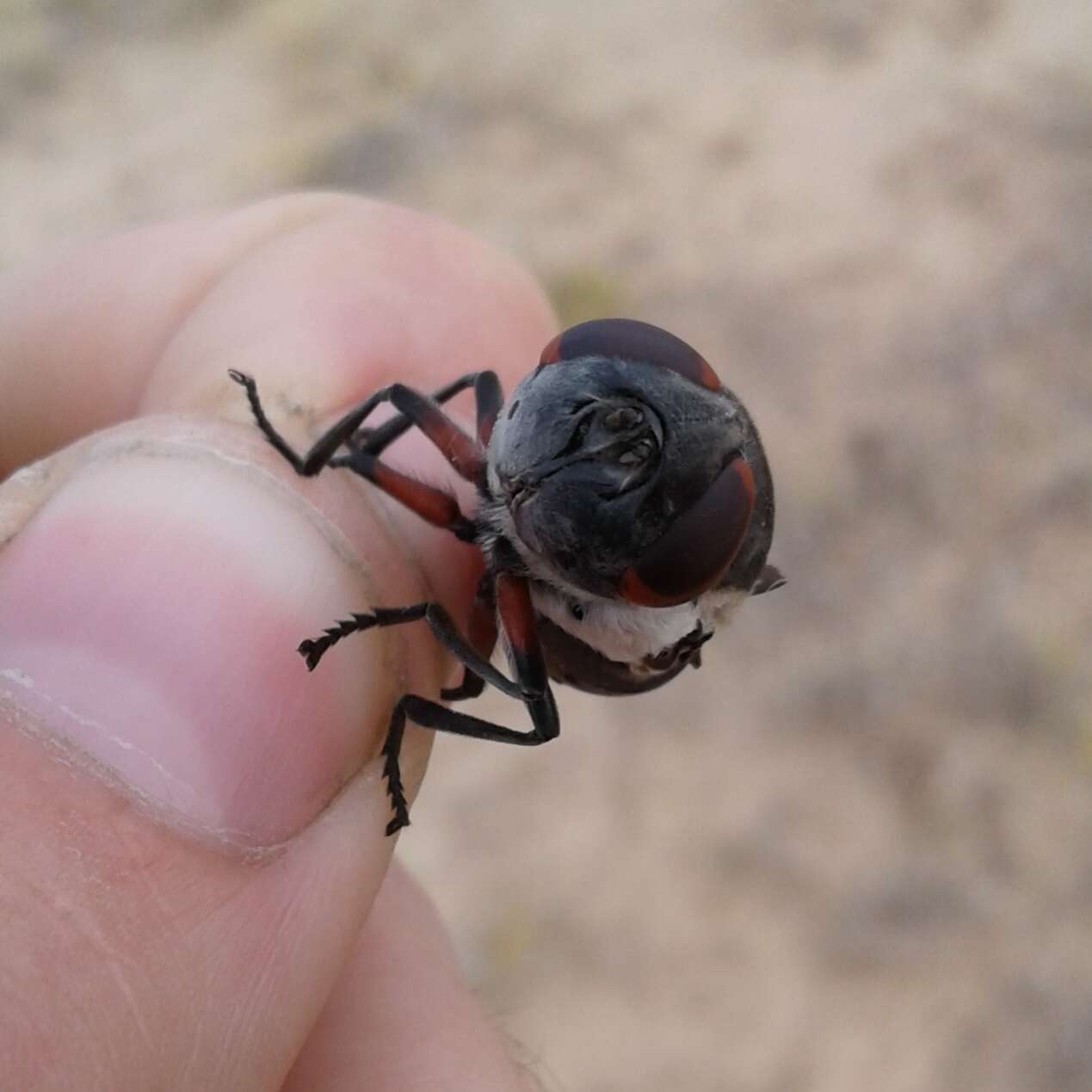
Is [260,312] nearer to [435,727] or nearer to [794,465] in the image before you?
[435,727]

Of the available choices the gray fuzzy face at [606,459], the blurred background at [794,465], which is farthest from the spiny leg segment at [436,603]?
the blurred background at [794,465]

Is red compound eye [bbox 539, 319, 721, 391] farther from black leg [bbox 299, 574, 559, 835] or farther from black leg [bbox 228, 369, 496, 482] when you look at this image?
black leg [bbox 299, 574, 559, 835]

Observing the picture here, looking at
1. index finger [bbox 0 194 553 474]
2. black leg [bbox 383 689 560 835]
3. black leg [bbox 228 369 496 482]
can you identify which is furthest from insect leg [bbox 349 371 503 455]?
black leg [bbox 383 689 560 835]

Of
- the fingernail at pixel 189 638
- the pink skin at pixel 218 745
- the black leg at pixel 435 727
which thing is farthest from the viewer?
the black leg at pixel 435 727

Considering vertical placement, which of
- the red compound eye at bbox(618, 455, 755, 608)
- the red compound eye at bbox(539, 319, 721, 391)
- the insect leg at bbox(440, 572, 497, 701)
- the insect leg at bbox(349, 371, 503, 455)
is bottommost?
the insect leg at bbox(440, 572, 497, 701)

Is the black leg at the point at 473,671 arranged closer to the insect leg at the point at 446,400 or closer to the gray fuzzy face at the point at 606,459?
the gray fuzzy face at the point at 606,459

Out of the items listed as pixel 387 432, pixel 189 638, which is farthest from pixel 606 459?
pixel 189 638
